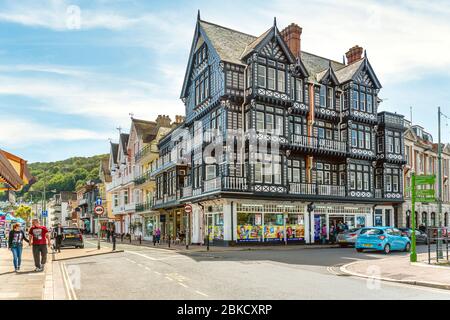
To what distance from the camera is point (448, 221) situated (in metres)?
53.7

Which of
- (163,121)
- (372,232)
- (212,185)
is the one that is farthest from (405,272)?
(163,121)

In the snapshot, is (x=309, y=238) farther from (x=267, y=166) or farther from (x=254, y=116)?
(x=254, y=116)

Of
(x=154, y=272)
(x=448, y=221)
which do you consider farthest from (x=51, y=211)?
(x=154, y=272)

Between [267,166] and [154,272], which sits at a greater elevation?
[267,166]

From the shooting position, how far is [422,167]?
50.8 m

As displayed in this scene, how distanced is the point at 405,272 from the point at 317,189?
22.3 m

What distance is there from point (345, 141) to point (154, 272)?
2802cm

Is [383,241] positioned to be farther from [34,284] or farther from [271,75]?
[34,284]

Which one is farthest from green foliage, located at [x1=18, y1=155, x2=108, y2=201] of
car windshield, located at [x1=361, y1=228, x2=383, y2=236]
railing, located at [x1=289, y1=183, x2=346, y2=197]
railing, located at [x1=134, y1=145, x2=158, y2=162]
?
car windshield, located at [x1=361, y1=228, x2=383, y2=236]

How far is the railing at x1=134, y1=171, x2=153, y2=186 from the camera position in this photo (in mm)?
51906

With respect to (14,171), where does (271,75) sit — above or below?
above

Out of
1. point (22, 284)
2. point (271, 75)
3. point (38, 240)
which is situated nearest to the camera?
point (22, 284)

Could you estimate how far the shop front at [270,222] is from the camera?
33.9m

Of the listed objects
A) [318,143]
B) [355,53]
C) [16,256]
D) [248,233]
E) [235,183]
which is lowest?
[248,233]
